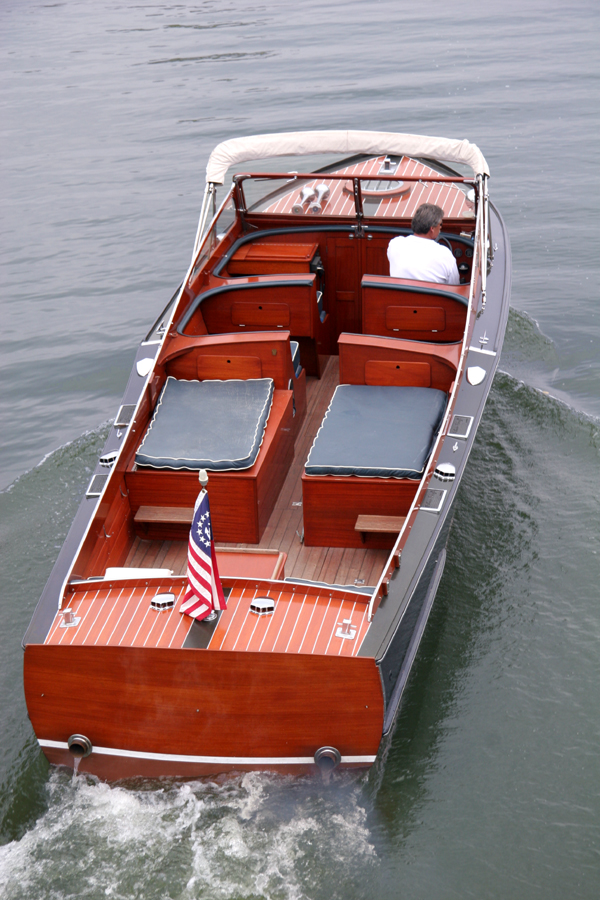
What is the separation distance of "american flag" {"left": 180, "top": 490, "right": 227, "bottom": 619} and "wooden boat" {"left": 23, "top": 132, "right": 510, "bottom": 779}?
72mm

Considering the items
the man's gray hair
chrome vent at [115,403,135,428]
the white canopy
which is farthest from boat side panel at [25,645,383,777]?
the white canopy

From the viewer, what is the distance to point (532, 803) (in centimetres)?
356

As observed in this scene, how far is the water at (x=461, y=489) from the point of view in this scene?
11.0 ft

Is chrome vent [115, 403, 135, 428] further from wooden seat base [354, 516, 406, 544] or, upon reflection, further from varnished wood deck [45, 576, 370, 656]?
wooden seat base [354, 516, 406, 544]

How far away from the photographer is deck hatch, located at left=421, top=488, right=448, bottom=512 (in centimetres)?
366

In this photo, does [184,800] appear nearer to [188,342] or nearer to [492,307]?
[188,342]

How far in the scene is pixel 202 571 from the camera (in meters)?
3.15

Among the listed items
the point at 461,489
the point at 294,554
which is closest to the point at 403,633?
the point at 294,554

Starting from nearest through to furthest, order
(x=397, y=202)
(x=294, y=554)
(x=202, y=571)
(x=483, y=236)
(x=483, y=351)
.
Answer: (x=202, y=571), (x=294, y=554), (x=483, y=351), (x=483, y=236), (x=397, y=202)

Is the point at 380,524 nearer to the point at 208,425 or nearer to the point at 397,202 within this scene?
the point at 208,425

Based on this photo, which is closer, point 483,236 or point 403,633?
point 403,633

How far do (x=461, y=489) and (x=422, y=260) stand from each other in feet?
4.54

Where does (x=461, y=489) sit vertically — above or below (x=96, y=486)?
below

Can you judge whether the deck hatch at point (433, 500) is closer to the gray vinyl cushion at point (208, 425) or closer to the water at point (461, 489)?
the gray vinyl cushion at point (208, 425)
